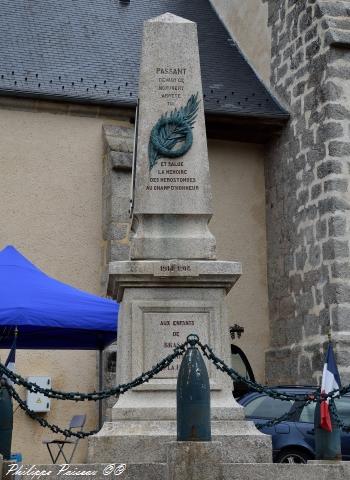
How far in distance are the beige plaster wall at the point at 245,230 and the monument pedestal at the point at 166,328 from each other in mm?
7181

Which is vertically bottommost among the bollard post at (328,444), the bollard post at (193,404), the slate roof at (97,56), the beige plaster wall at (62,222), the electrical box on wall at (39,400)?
the bollard post at (328,444)

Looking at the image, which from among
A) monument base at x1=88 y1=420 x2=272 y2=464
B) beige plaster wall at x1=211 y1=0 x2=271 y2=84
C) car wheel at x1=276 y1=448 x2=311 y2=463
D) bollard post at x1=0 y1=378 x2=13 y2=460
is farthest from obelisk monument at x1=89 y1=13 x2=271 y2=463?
beige plaster wall at x1=211 y1=0 x2=271 y2=84

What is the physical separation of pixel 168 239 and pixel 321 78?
22.5 feet

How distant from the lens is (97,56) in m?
14.2

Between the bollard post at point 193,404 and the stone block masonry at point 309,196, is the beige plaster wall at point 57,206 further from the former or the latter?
the bollard post at point 193,404

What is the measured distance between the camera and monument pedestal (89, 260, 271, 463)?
6098 millimetres

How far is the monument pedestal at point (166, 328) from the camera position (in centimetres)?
610

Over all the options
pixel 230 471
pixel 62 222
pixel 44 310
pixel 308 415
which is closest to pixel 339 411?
pixel 308 415

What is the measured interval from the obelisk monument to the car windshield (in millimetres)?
2900

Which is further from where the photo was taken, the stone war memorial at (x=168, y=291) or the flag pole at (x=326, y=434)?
the flag pole at (x=326, y=434)

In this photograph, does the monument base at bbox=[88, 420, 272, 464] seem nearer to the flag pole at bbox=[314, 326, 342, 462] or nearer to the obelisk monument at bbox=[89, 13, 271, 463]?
the obelisk monument at bbox=[89, 13, 271, 463]

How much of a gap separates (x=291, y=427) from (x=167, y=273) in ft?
10.7

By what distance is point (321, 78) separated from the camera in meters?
12.6

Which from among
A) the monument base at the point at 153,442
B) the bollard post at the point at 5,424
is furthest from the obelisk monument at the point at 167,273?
the bollard post at the point at 5,424
